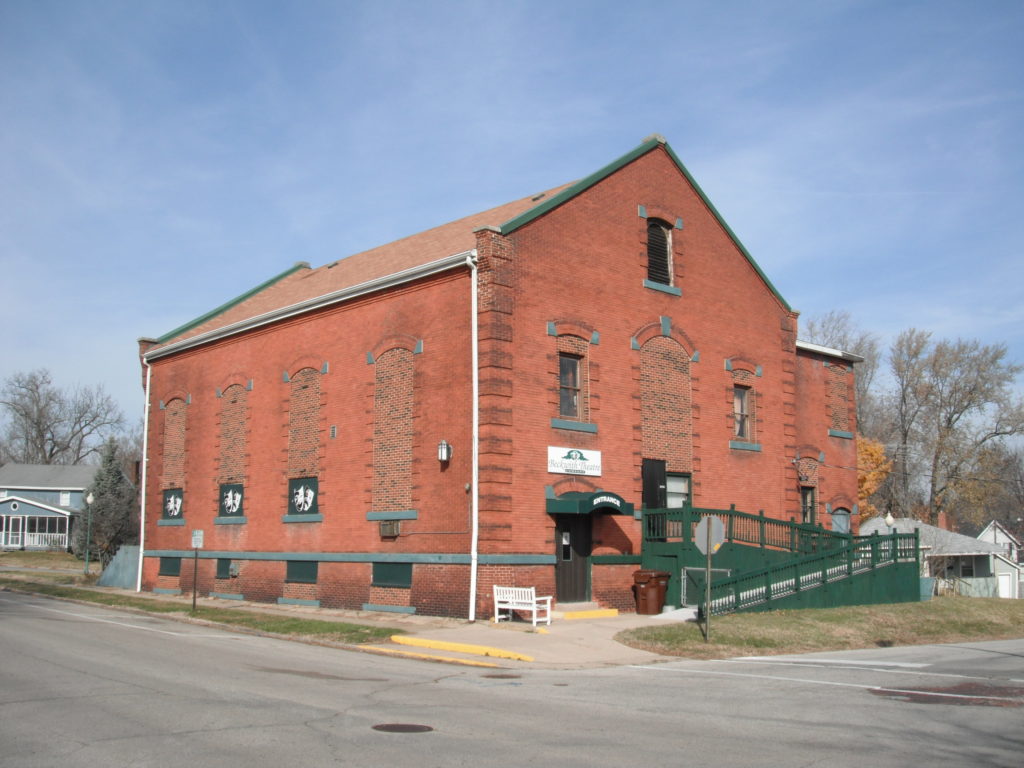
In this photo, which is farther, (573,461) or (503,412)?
(573,461)

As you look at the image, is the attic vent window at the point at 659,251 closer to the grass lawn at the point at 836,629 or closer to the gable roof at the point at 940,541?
the grass lawn at the point at 836,629

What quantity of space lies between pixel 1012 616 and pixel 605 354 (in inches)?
545

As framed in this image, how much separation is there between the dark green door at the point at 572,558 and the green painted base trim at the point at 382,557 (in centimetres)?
67

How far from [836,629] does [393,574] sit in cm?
1081

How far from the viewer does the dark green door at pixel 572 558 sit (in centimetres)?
2403

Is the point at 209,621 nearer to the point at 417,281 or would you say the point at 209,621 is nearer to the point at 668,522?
the point at 417,281

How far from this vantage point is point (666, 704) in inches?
480

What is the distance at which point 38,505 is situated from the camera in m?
77.3

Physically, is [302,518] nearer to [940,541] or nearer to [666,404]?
[666,404]

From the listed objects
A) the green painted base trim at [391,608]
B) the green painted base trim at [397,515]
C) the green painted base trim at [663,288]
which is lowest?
the green painted base trim at [391,608]

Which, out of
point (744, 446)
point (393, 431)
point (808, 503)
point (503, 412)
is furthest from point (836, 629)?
point (808, 503)

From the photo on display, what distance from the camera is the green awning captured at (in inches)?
930

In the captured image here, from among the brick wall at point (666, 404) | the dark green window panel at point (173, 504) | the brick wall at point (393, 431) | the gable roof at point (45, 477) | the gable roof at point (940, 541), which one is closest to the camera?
the brick wall at point (393, 431)

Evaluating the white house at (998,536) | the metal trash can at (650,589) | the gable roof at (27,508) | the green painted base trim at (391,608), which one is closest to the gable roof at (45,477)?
the gable roof at (27,508)
